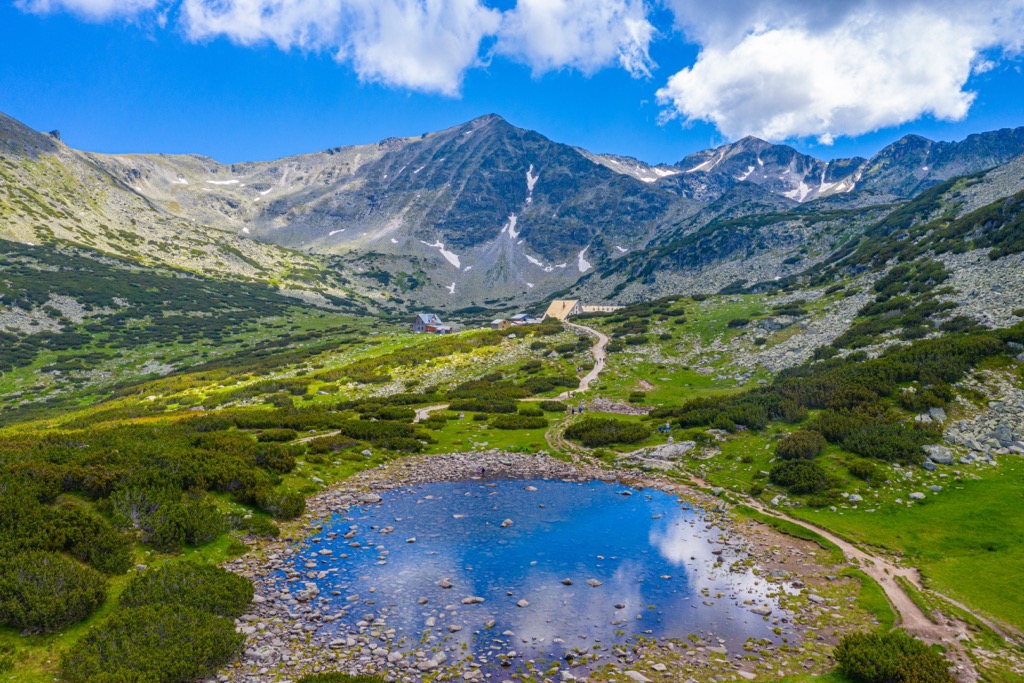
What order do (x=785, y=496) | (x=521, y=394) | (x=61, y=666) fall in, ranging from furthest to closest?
(x=521, y=394)
(x=785, y=496)
(x=61, y=666)

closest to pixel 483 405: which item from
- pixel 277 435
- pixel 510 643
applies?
pixel 277 435

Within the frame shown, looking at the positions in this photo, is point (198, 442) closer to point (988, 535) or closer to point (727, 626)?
point (727, 626)

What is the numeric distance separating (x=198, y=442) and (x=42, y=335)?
118m

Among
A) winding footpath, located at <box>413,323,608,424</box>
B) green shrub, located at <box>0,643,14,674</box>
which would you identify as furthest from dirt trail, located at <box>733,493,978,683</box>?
winding footpath, located at <box>413,323,608,424</box>

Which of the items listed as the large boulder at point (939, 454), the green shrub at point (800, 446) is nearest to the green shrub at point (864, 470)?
the green shrub at point (800, 446)

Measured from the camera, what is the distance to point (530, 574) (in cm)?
2042

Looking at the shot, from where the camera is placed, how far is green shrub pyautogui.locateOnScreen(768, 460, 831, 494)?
27.0 m

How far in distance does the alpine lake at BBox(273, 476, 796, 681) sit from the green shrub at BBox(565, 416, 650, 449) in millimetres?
11344

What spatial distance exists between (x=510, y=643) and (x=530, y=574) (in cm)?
462

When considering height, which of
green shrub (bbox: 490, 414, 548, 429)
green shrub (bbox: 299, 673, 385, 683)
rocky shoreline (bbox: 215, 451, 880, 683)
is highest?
green shrub (bbox: 490, 414, 548, 429)

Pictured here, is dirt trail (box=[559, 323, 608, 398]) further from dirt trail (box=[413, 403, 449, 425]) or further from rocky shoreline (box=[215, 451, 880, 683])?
rocky shoreline (box=[215, 451, 880, 683])

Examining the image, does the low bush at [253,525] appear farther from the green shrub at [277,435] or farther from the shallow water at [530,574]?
the green shrub at [277,435]

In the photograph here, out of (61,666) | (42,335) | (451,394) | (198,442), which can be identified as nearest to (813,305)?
(451,394)

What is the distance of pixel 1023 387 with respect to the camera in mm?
30438
